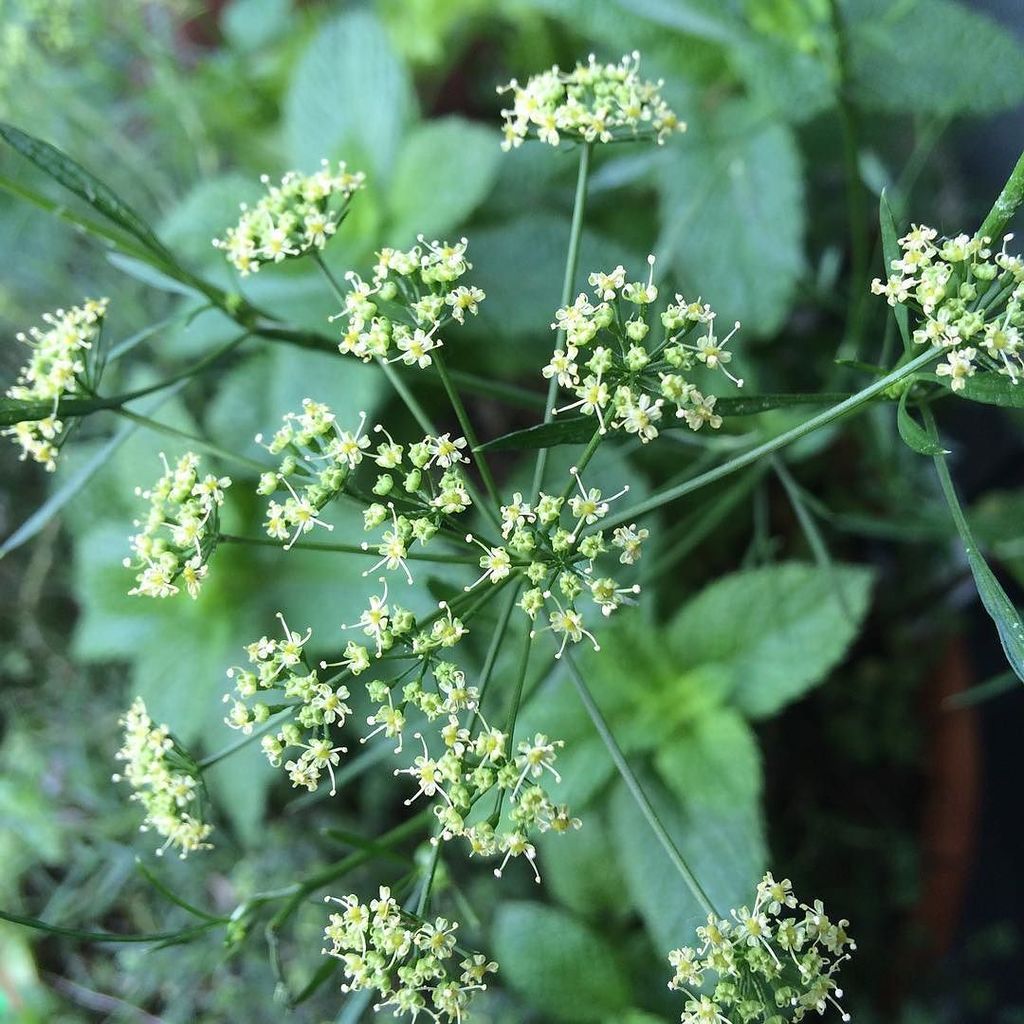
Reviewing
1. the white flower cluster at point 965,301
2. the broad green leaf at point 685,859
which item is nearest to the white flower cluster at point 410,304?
the white flower cluster at point 965,301

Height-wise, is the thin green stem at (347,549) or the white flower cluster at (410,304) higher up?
the white flower cluster at (410,304)

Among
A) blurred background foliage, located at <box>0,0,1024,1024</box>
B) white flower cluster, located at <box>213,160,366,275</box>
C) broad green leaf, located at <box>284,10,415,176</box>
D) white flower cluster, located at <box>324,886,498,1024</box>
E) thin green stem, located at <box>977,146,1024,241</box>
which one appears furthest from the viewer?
broad green leaf, located at <box>284,10,415,176</box>

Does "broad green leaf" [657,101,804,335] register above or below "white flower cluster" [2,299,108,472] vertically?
above

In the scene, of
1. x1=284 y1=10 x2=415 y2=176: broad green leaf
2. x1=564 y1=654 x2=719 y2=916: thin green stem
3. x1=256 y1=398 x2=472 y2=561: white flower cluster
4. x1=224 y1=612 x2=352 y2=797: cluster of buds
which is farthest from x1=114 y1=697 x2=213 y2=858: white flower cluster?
x1=284 y1=10 x2=415 y2=176: broad green leaf

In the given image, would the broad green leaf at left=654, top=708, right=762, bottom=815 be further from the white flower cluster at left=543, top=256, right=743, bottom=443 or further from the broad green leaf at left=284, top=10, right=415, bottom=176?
the broad green leaf at left=284, top=10, right=415, bottom=176

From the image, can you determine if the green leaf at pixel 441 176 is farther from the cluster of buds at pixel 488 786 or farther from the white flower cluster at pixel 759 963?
the white flower cluster at pixel 759 963

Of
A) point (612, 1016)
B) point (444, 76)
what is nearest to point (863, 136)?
point (444, 76)

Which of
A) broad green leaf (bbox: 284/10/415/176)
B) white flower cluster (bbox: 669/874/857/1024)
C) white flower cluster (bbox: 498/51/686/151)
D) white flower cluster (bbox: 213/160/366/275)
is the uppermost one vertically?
broad green leaf (bbox: 284/10/415/176)
